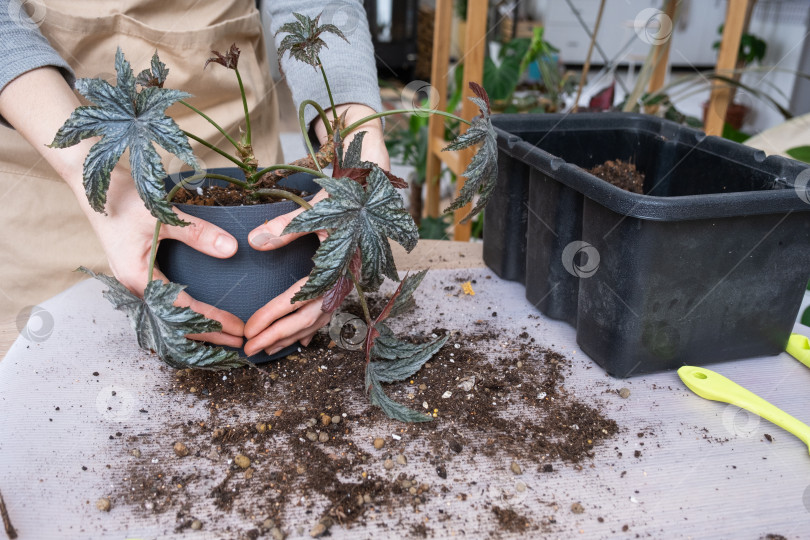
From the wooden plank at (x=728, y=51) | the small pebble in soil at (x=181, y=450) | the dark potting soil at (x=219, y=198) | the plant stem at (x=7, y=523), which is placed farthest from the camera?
the wooden plank at (x=728, y=51)

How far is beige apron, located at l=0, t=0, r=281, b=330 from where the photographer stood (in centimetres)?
96

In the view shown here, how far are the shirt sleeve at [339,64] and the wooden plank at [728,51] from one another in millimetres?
907

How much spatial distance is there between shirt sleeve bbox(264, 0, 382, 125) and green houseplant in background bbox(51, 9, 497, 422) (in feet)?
0.65

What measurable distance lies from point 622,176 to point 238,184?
57 centimetres

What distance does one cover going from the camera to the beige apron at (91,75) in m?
0.96

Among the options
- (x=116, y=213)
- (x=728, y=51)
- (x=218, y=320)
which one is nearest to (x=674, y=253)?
(x=218, y=320)

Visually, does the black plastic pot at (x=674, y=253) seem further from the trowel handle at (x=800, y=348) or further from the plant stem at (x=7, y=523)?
the plant stem at (x=7, y=523)

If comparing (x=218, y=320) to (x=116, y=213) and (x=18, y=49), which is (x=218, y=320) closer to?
(x=116, y=213)

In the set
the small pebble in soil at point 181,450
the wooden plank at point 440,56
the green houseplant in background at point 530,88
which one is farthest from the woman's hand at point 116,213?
the green houseplant in background at point 530,88

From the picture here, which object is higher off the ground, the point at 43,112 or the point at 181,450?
the point at 43,112

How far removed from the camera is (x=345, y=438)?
0.66 meters

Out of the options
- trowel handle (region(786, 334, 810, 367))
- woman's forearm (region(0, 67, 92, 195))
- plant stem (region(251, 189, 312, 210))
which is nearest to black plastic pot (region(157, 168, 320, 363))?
plant stem (region(251, 189, 312, 210))

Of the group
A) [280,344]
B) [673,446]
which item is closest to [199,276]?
[280,344]

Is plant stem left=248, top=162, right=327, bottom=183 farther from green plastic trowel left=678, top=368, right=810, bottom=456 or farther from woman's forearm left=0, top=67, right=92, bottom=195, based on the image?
green plastic trowel left=678, top=368, right=810, bottom=456
